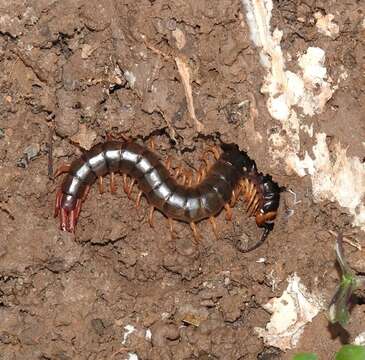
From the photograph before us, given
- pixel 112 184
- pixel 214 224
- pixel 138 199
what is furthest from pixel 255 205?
pixel 112 184

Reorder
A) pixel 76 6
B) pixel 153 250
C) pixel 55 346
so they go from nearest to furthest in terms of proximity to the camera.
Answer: pixel 76 6 → pixel 55 346 → pixel 153 250

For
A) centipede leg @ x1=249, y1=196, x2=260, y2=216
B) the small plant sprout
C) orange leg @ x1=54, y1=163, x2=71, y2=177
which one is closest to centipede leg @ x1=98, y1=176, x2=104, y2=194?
orange leg @ x1=54, y1=163, x2=71, y2=177

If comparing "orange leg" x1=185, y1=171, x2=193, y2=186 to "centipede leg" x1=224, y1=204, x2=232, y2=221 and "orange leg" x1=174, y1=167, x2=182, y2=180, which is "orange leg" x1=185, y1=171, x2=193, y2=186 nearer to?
"orange leg" x1=174, y1=167, x2=182, y2=180

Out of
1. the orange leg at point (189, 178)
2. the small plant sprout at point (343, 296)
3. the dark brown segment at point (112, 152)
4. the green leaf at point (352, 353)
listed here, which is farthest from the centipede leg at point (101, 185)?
the green leaf at point (352, 353)

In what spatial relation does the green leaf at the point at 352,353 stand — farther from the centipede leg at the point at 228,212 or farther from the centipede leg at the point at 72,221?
the centipede leg at the point at 72,221

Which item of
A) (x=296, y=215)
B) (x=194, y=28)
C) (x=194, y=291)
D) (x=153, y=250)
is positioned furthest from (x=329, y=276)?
(x=194, y=28)

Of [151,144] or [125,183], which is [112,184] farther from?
[151,144]

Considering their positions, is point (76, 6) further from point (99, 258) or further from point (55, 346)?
point (55, 346)
